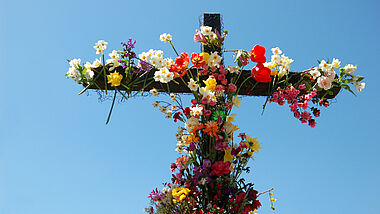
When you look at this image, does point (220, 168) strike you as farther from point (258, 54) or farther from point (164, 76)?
point (258, 54)

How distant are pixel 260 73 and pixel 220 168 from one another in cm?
81

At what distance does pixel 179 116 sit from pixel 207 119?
22 centimetres

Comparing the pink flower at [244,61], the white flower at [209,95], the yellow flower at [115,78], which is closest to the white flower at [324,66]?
the pink flower at [244,61]

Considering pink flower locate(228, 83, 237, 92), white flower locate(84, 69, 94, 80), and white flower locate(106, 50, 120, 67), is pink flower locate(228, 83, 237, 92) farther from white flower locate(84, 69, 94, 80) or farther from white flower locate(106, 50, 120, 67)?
white flower locate(84, 69, 94, 80)

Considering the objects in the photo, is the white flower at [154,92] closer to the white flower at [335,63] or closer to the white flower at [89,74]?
the white flower at [89,74]

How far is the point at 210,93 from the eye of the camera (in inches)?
100

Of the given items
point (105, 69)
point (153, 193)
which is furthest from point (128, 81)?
point (153, 193)

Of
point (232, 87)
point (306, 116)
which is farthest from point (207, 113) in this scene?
point (306, 116)

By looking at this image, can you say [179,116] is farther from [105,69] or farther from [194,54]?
[105,69]

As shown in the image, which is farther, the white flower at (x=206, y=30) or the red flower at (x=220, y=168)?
the white flower at (x=206, y=30)

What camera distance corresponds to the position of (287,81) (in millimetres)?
2879

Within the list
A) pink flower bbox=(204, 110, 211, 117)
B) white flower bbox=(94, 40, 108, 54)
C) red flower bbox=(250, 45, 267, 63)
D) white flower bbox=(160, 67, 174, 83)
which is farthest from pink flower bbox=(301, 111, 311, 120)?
white flower bbox=(94, 40, 108, 54)

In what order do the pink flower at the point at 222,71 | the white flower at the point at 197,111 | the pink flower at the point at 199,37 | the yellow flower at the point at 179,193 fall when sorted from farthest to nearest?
the pink flower at the point at 199,37
the pink flower at the point at 222,71
the white flower at the point at 197,111
the yellow flower at the point at 179,193

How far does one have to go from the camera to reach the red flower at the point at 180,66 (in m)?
2.74
